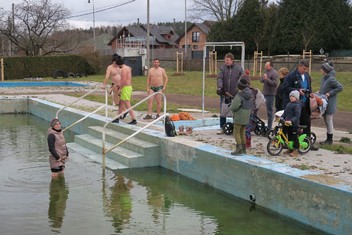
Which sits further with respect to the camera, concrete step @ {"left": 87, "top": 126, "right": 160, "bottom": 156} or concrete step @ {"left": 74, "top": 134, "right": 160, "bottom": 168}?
concrete step @ {"left": 87, "top": 126, "right": 160, "bottom": 156}

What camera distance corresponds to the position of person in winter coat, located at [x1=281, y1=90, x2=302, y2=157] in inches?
317

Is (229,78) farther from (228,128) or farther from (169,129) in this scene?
(169,129)

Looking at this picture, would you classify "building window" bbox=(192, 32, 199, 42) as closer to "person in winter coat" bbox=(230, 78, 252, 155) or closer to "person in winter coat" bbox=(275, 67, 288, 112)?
"person in winter coat" bbox=(275, 67, 288, 112)

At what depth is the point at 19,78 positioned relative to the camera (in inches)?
1640

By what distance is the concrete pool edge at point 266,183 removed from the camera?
19.1ft

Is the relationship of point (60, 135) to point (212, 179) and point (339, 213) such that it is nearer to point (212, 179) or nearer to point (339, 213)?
point (212, 179)

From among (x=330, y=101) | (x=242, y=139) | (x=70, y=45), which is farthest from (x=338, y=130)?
(x=70, y=45)

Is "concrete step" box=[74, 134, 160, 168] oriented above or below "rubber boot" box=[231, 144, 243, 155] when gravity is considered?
below

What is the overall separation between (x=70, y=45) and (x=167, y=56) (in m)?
15.1

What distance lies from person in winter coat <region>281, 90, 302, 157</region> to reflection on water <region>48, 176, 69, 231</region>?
150 inches

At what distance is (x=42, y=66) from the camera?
42.5 m

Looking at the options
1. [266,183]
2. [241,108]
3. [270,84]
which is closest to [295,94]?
[241,108]

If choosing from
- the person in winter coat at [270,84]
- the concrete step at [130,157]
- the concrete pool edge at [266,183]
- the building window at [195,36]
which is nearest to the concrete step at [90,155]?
the concrete step at [130,157]

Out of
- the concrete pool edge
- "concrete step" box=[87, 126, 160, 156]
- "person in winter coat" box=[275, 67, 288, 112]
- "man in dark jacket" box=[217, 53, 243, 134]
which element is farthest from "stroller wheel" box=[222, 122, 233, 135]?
"concrete step" box=[87, 126, 160, 156]
